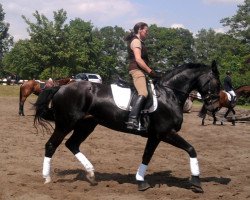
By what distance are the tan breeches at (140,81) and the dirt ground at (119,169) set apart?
1.82m

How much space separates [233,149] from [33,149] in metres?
6.05

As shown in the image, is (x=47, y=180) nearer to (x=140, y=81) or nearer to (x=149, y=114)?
(x=149, y=114)

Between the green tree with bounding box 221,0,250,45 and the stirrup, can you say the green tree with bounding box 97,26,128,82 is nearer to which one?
the green tree with bounding box 221,0,250,45

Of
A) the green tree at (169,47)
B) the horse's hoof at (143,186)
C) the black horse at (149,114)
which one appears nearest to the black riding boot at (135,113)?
the black horse at (149,114)

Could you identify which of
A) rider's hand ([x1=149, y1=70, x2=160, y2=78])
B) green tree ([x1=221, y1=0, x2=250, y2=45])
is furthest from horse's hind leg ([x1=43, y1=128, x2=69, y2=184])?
green tree ([x1=221, y1=0, x2=250, y2=45])

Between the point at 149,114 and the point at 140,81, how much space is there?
2.13 ft

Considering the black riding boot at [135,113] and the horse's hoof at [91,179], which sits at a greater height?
the black riding boot at [135,113]

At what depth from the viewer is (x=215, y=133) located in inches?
675

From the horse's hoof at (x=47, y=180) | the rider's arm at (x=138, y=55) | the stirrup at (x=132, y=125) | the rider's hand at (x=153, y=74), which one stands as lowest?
the horse's hoof at (x=47, y=180)

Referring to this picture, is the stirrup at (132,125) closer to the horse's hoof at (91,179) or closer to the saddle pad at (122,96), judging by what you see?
the saddle pad at (122,96)

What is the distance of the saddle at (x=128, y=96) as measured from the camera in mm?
7949

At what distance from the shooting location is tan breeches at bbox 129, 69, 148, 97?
790cm

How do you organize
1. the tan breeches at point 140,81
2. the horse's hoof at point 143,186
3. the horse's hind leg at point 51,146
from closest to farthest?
the horse's hoof at point 143,186 < the tan breeches at point 140,81 < the horse's hind leg at point 51,146

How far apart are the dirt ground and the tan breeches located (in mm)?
1820
